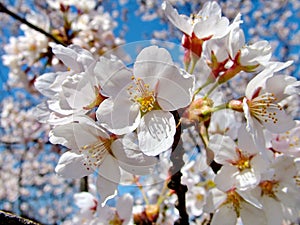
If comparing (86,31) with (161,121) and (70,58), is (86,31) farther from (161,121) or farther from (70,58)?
(161,121)

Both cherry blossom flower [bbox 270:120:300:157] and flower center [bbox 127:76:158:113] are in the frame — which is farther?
cherry blossom flower [bbox 270:120:300:157]

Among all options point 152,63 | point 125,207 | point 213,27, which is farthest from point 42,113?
point 213,27

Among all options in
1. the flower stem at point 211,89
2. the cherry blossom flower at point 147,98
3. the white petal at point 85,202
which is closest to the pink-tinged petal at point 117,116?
the cherry blossom flower at point 147,98

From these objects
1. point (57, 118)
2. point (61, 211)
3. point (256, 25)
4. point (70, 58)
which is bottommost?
point (61, 211)

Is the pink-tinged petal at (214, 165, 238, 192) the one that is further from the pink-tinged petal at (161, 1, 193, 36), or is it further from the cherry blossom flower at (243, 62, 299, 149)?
the pink-tinged petal at (161, 1, 193, 36)

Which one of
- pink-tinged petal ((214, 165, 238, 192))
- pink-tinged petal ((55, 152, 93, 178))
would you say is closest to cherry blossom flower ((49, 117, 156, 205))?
pink-tinged petal ((55, 152, 93, 178))

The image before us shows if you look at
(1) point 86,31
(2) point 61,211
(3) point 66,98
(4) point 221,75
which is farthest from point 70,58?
(2) point 61,211

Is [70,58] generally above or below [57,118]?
above

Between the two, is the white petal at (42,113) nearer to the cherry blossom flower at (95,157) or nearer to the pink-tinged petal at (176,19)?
the cherry blossom flower at (95,157)
